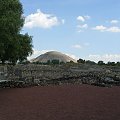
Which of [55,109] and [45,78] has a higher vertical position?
[45,78]

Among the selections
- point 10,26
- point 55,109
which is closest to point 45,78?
point 10,26

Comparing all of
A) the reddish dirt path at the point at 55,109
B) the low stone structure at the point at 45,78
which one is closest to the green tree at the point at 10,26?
the low stone structure at the point at 45,78

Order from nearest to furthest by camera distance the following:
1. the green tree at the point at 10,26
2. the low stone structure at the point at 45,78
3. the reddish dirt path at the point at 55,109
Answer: the reddish dirt path at the point at 55,109, the green tree at the point at 10,26, the low stone structure at the point at 45,78

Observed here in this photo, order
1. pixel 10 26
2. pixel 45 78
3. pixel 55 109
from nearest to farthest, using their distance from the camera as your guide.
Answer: pixel 55 109, pixel 10 26, pixel 45 78

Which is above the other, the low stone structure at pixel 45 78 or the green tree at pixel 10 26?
the green tree at pixel 10 26

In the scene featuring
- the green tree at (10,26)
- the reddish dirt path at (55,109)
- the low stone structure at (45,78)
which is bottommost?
the reddish dirt path at (55,109)

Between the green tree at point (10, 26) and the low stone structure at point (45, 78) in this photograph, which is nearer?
the green tree at point (10, 26)

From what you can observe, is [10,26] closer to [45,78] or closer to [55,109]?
[55,109]

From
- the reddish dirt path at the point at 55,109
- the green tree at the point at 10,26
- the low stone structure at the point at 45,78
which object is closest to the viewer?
the reddish dirt path at the point at 55,109

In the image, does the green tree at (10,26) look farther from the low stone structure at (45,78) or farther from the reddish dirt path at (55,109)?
the reddish dirt path at (55,109)

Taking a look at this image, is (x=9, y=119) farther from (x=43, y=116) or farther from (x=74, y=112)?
(x=74, y=112)

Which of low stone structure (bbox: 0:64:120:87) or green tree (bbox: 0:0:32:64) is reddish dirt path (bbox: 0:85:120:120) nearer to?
green tree (bbox: 0:0:32:64)

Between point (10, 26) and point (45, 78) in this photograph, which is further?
point (45, 78)

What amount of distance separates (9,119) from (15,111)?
348 centimetres
